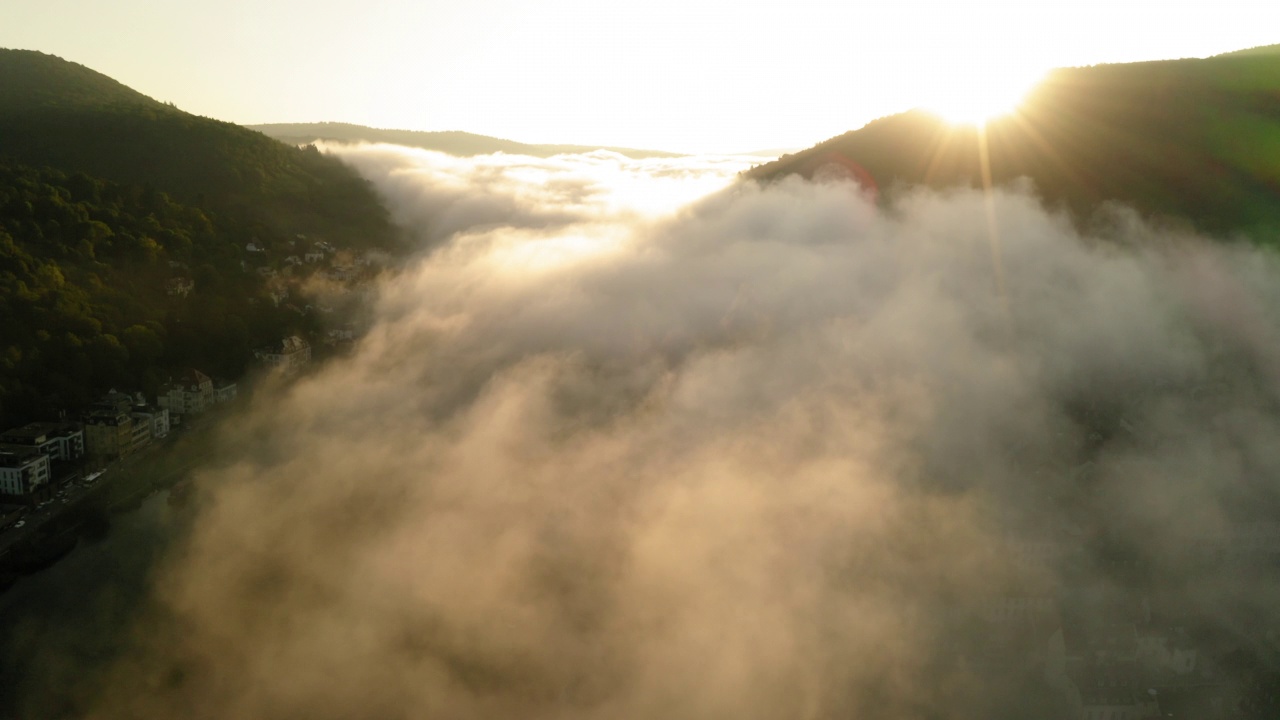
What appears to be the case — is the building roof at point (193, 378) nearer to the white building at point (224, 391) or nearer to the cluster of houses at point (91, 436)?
the cluster of houses at point (91, 436)

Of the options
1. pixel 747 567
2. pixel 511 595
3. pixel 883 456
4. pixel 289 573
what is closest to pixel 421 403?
pixel 289 573

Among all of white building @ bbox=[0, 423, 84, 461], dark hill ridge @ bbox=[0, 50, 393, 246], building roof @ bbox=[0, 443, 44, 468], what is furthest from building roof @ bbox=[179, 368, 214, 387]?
dark hill ridge @ bbox=[0, 50, 393, 246]

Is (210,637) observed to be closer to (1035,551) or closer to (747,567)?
(747,567)

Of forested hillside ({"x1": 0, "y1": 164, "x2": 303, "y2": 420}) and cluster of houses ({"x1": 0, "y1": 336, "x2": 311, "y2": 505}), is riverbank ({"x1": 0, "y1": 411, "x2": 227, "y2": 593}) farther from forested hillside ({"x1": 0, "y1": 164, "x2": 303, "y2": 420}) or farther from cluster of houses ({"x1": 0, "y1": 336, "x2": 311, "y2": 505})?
forested hillside ({"x1": 0, "y1": 164, "x2": 303, "y2": 420})

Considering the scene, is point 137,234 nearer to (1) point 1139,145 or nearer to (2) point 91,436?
(2) point 91,436

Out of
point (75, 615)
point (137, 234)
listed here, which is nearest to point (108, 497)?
point (75, 615)

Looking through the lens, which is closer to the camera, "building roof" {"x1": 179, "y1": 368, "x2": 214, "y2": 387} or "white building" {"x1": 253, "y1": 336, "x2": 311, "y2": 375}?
"building roof" {"x1": 179, "y1": 368, "x2": 214, "y2": 387}
